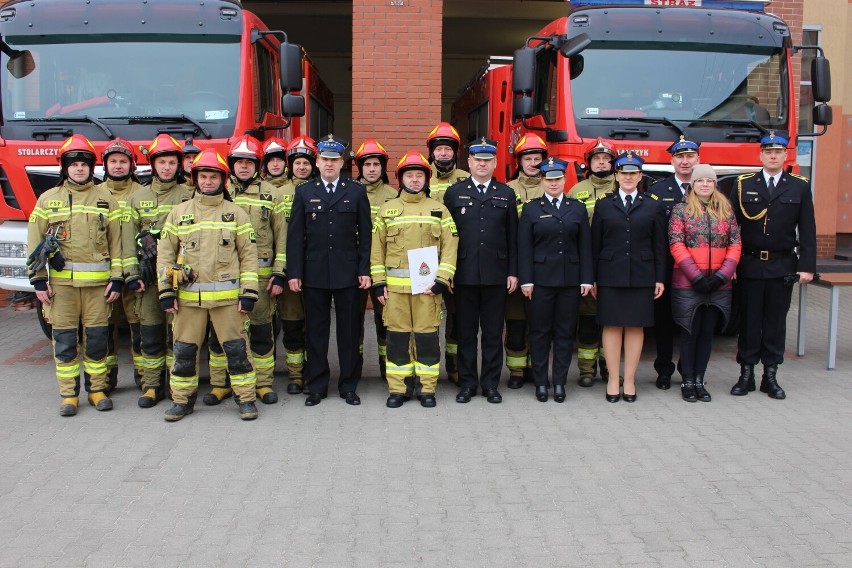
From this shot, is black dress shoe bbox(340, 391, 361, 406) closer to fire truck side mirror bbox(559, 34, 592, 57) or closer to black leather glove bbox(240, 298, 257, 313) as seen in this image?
black leather glove bbox(240, 298, 257, 313)

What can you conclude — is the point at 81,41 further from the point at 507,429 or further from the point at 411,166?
the point at 507,429

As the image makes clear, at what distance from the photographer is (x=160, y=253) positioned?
604 cm

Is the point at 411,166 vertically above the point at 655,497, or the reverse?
the point at 411,166

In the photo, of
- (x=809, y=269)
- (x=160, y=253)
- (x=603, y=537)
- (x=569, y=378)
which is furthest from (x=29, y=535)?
(x=809, y=269)

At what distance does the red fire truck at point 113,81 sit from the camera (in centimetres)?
739

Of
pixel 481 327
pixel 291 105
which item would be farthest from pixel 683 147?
pixel 291 105

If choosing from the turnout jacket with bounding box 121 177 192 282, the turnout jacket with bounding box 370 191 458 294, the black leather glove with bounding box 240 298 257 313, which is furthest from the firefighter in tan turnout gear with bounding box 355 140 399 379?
the turnout jacket with bounding box 121 177 192 282

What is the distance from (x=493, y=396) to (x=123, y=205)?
3173 mm

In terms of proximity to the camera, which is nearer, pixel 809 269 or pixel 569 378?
pixel 809 269

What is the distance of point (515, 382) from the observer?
276 inches

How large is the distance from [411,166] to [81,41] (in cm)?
351

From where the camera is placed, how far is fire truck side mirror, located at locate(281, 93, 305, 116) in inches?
311

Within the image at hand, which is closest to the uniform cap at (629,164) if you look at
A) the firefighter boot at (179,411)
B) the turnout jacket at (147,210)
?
the turnout jacket at (147,210)

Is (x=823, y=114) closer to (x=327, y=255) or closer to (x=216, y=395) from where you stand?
(x=327, y=255)
